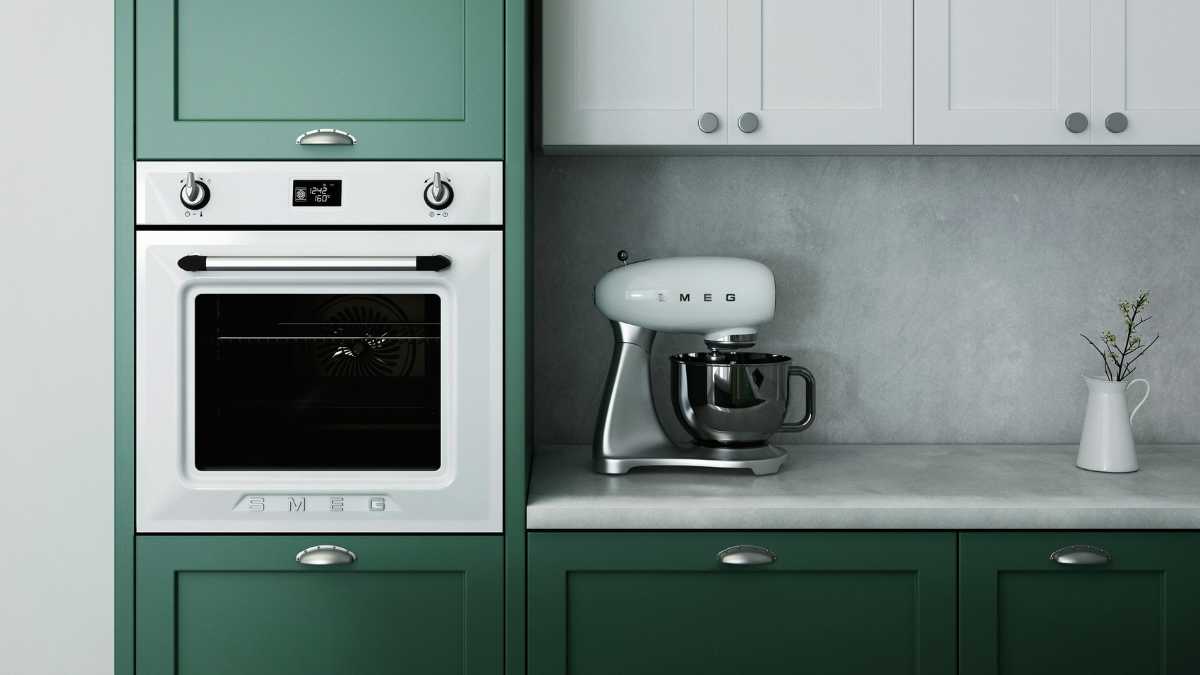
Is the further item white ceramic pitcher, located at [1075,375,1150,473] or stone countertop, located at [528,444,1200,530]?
white ceramic pitcher, located at [1075,375,1150,473]

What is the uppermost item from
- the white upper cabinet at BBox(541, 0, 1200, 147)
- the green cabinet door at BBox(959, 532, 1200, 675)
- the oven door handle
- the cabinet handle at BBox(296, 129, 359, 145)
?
the white upper cabinet at BBox(541, 0, 1200, 147)

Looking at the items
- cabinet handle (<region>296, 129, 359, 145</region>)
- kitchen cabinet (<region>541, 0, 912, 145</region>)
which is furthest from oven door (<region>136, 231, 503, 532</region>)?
kitchen cabinet (<region>541, 0, 912, 145</region>)

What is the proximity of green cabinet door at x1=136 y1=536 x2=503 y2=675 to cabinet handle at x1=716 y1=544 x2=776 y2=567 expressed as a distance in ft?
1.38

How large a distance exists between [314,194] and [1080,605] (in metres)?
1.62

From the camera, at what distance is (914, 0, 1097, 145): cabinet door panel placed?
1.91m

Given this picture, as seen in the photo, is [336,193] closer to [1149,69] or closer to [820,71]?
[820,71]

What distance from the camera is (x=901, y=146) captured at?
1.95 metres

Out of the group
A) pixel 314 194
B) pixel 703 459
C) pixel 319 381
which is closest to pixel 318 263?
pixel 314 194

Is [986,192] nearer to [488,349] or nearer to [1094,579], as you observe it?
[1094,579]

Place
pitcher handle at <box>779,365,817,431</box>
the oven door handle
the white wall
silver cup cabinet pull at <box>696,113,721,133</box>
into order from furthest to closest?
the white wall → pitcher handle at <box>779,365,817,431</box> → silver cup cabinet pull at <box>696,113,721,133</box> → the oven door handle

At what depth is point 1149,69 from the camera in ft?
6.30

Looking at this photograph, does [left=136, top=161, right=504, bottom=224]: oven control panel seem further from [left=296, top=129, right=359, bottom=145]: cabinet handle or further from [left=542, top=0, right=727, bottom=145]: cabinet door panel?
[left=542, top=0, right=727, bottom=145]: cabinet door panel

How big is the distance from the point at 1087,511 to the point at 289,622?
1.50m

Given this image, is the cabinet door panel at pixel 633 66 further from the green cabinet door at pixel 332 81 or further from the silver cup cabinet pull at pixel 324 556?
→ the silver cup cabinet pull at pixel 324 556
